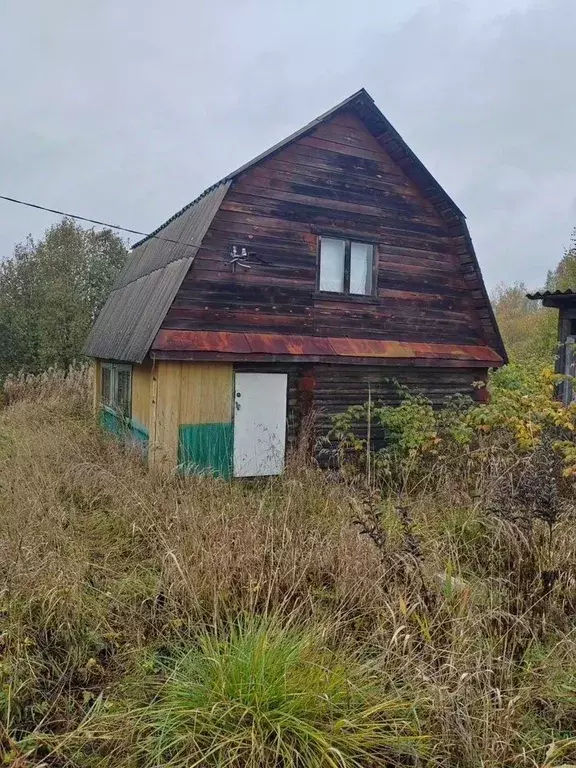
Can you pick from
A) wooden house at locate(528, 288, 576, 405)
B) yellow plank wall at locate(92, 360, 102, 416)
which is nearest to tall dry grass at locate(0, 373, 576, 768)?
wooden house at locate(528, 288, 576, 405)

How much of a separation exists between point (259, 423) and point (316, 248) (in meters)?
3.20

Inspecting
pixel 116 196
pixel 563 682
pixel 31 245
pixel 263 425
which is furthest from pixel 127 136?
pixel 563 682

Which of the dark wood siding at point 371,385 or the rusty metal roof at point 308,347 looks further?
the dark wood siding at point 371,385

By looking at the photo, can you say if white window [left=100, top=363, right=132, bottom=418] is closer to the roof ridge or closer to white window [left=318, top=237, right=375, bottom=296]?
the roof ridge

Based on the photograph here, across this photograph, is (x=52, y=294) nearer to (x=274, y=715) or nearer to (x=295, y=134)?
(x=295, y=134)

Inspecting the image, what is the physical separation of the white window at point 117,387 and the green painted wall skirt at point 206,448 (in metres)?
1.72

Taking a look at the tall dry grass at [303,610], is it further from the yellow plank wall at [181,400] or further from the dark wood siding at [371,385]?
the dark wood siding at [371,385]

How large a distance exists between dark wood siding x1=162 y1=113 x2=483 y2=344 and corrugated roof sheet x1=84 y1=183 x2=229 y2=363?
10.9 inches

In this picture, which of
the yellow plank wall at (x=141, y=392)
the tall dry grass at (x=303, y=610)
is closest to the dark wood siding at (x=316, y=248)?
the yellow plank wall at (x=141, y=392)

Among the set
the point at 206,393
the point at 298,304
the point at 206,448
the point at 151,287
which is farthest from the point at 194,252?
the point at 206,448

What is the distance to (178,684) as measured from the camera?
8.96ft

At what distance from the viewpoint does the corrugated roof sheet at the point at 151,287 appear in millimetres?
8125

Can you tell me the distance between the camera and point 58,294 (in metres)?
19.0

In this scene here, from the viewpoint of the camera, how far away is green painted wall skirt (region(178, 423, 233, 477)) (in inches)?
319
